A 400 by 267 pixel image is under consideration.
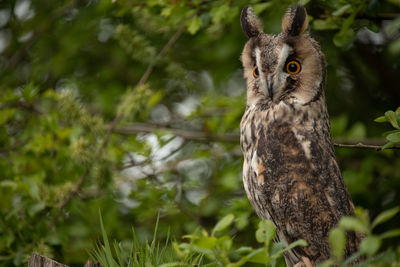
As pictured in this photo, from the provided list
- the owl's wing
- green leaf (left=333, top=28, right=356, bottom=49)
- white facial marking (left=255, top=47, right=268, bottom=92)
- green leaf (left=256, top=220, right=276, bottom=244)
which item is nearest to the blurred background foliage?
green leaf (left=333, top=28, right=356, bottom=49)

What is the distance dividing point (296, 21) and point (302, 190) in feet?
2.32

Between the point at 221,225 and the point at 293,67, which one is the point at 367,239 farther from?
the point at 293,67

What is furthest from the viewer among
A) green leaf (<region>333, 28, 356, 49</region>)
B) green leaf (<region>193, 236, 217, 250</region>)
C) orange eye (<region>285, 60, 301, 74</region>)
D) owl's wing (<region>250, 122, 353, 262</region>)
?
green leaf (<region>333, 28, 356, 49</region>)

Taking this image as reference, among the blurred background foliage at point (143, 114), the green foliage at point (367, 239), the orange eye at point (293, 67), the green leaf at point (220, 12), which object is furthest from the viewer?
the blurred background foliage at point (143, 114)

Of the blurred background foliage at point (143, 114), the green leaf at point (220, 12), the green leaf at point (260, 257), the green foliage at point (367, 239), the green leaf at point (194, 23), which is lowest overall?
the blurred background foliage at point (143, 114)

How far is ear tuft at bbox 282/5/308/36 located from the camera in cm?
204

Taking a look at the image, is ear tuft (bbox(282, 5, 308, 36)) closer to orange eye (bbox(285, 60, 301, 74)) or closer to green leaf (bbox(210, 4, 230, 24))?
orange eye (bbox(285, 60, 301, 74))

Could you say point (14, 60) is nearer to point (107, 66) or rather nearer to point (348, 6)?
point (107, 66)

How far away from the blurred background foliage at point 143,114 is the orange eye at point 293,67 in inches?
10.5

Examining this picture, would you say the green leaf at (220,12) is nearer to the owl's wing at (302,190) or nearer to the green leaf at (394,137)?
the owl's wing at (302,190)

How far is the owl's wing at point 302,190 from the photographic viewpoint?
189cm

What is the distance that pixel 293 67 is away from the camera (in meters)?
2.01

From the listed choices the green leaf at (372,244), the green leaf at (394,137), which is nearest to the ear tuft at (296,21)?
the green leaf at (394,137)

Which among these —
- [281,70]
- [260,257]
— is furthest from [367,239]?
[281,70]
